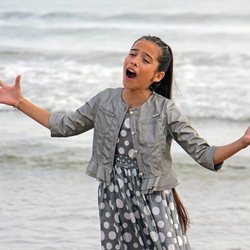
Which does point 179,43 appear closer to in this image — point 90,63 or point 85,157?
point 90,63

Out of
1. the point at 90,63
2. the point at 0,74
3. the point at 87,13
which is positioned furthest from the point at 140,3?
the point at 0,74

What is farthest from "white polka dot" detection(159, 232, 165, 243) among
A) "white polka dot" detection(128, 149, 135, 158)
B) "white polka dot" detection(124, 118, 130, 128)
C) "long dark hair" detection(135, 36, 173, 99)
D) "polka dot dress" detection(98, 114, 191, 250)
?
"long dark hair" detection(135, 36, 173, 99)

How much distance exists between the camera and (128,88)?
14.5 ft

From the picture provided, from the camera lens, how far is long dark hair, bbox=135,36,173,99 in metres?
4.50

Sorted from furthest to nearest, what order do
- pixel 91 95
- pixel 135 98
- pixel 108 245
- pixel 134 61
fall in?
pixel 91 95
pixel 108 245
pixel 135 98
pixel 134 61

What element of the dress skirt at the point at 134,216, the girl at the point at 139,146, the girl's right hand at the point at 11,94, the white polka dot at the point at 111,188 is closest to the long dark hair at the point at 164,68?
the girl at the point at 139,146

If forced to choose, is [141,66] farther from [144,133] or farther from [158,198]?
[158,198]

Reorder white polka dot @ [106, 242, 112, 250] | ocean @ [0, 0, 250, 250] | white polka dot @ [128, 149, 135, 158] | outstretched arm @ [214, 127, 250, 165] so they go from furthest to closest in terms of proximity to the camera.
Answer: ocean @ [0, 0, 250, 250]
white polka dot @ [106, 242, 112, 250]
white polka dot @ [128, 149, 135, 158]
outstretched arm @ [214, 127, 250, 165]

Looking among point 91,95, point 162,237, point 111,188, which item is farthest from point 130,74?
point 91,95

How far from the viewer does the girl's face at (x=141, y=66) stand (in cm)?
439

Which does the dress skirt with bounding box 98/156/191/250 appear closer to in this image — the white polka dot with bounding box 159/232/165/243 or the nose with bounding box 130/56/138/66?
the white polka dot with bounding box 159/232/165/243

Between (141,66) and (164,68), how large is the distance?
17 cm

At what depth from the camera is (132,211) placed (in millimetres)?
4516

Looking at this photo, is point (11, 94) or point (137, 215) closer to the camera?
point (137, 215)
